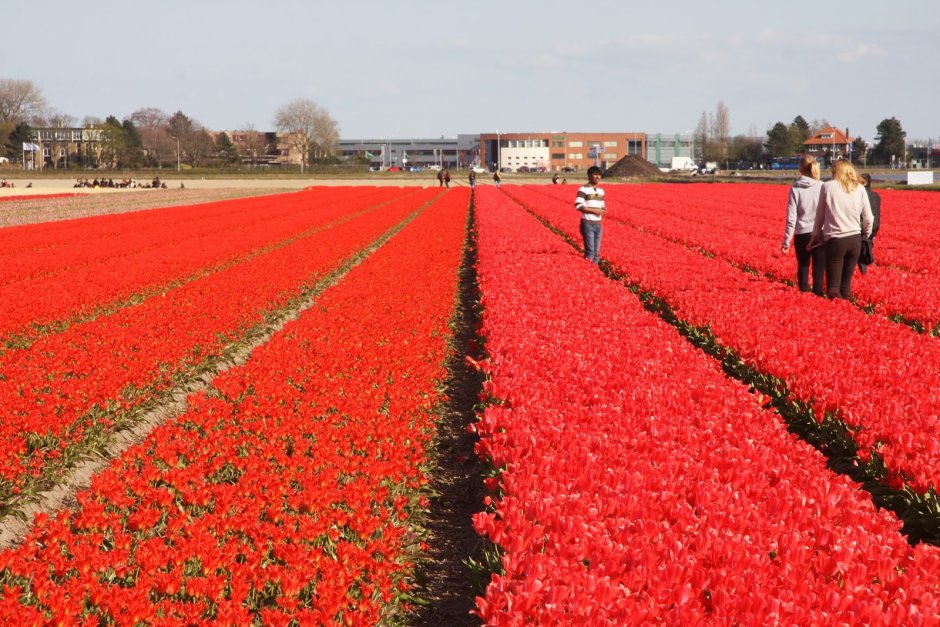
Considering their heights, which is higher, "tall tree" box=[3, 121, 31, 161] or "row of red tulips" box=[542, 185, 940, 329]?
"tall tree" box=[3, 121, 31, 161]

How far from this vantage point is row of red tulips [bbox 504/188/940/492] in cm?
651

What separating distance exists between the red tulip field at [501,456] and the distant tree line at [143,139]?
462ft

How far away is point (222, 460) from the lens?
6.85m

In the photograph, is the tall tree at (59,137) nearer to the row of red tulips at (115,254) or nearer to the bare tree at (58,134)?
the bare tree at (58,134)

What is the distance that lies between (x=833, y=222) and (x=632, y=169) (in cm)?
11055

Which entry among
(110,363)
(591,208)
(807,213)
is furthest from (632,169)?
(110,363)

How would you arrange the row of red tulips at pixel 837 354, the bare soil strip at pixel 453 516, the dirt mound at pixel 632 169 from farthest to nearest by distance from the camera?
the dirt mound at pixel 632 169
the row of red tulips at pixel 837 354
the bare soil strip at pixel 453 516

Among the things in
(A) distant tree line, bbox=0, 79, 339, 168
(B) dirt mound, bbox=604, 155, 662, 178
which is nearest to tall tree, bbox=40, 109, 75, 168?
(A) distant tree line, bbox=0, 79, 339, 168

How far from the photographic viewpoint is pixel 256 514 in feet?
19.0

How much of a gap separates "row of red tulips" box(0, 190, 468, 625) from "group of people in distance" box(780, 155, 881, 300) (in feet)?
21.3

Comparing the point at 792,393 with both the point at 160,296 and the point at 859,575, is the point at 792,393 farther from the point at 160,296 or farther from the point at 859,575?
the point at 160,296

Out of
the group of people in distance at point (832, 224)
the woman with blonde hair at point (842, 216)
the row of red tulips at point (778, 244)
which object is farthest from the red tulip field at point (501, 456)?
the woman with blonde hair at point (842, 216)

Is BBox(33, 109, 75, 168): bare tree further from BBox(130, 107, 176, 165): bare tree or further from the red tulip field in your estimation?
the red tulip field

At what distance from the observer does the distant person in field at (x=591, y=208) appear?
677 inches
